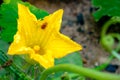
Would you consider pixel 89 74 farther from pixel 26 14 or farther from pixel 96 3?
pixel 96 3

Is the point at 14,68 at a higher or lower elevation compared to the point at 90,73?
higher

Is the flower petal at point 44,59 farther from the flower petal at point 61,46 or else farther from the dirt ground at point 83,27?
the dirt ground at point 83,27

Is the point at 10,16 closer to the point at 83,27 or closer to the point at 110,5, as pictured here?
the point at 110,5

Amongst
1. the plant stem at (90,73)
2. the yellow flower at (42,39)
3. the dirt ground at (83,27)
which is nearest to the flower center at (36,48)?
the yellow flower at (42,39)

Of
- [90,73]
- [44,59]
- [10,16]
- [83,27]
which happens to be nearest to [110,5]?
[10,16]

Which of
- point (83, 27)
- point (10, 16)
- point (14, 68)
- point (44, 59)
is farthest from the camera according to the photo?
point (83, 27)

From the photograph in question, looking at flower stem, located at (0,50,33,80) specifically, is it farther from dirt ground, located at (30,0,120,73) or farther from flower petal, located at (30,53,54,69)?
dirt ground, located at (30,0,120,73)

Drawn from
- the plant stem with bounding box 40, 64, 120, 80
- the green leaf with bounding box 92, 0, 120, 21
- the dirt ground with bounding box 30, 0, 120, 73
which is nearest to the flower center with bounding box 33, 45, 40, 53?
the plant stem with bounding box 40, 64, 120, 80

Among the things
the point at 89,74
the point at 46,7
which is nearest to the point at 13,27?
the point at 89,74

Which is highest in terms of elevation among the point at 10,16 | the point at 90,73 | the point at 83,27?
the point at 83,27
